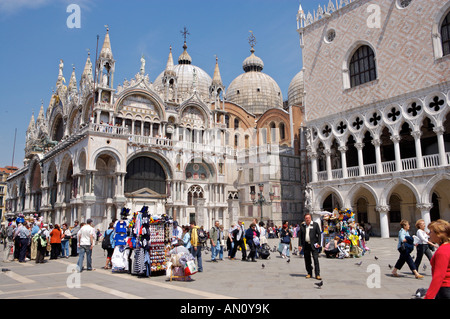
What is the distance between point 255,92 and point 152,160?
23404 mm

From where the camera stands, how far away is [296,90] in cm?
4375

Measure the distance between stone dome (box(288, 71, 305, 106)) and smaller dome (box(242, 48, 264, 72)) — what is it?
7.92 metres

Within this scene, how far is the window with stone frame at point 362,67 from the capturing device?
24297 millimetres

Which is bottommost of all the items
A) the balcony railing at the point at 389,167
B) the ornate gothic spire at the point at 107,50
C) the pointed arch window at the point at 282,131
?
the balcony railing at the point at 389,167

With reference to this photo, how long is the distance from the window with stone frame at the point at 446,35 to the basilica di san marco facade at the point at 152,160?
13761 mm

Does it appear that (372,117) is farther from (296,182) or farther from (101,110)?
(101,110)

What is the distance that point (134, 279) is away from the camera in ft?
29.3

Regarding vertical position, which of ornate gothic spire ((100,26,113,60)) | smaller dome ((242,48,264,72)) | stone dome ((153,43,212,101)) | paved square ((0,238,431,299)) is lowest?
paved square ((0,238,431,299))

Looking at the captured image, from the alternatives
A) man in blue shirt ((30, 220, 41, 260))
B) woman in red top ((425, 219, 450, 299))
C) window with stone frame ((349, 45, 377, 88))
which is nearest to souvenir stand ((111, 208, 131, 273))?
man in blue shirt ((30, 220, 41, 260))

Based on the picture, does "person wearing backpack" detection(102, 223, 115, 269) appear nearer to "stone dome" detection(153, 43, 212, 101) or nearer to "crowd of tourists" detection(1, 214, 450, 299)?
"crowd of tourists" detection(1, 214, 450, 299)

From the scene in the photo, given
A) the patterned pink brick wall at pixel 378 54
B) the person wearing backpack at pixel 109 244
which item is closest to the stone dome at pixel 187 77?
the patterned pink brick wall at pixel 378 54

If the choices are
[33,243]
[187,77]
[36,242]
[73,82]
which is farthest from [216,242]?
[187,77]

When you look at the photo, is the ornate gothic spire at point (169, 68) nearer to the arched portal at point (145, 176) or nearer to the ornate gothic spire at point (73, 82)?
the arched portal at point (145, 176)

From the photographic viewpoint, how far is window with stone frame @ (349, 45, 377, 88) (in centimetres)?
2430
